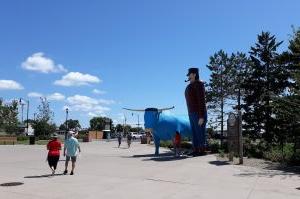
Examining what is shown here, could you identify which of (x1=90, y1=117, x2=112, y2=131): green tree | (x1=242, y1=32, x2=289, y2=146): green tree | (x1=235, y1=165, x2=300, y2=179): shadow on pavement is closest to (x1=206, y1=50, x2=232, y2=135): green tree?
(x1=242, y1=32, x2=289, y2=146): green tree

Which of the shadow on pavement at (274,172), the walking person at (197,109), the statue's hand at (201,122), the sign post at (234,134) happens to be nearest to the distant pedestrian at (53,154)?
the shadow on pavement at (274,172)

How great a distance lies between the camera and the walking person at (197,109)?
26.5 meters

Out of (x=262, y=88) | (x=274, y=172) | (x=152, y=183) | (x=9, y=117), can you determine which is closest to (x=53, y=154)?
(x=152, y=183)

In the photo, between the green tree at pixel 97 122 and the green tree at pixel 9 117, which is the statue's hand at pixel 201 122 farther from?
the green tree at pixel 97 122

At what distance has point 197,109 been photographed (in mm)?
26547

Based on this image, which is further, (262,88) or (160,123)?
(262,88)

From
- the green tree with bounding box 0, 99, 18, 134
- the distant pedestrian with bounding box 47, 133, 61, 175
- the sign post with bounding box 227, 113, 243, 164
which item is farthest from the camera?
the green tree with bounding box 0, 99, 18, 134

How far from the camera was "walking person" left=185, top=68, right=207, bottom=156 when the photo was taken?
2650 cm

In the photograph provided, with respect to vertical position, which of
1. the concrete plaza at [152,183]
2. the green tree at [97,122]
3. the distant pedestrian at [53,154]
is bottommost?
the concrete plaza at [152,183]

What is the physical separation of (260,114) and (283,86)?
141 inches

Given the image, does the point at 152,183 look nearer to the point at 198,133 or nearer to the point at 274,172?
the point at 274,172

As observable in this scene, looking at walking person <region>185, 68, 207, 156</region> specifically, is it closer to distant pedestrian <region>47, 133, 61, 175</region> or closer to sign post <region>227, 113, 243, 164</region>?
sign post <region>227, 113, 243, 164</region>

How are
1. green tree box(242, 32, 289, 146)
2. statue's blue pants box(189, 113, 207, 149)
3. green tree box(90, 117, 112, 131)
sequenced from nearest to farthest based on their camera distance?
1. statue's blue pants box(189, 113, 207, 149)
2. green tree box(242, 32, 289, 146)
3. green tree box(90, 117, 112, 131)

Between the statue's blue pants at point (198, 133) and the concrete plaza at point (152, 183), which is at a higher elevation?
the statue's blue pants at point (198, 133)
